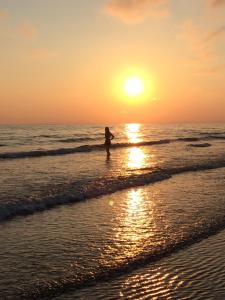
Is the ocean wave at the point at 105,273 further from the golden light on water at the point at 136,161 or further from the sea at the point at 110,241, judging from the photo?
the golden light on water at the point at 136,161

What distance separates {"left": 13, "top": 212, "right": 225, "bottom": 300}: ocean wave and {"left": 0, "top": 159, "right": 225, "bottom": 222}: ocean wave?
497 centimetres

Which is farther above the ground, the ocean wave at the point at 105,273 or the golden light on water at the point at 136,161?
the golden light on water at the point at 136,161

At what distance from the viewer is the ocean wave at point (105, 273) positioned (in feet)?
21.6

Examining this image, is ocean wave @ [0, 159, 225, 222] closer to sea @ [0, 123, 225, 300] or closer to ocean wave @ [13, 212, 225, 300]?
sea @ [0, 123, 225, 300]

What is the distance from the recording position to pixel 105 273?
7.40 metres

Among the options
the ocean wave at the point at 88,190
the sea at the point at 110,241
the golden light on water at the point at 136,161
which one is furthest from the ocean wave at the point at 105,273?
the golden light on water at the point at 136,161

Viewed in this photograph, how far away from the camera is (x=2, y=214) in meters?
11.8

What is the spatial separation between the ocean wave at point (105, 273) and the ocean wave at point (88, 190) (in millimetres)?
4968

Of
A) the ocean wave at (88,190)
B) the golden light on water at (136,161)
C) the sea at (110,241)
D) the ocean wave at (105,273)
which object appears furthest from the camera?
the golden light on water at (136,161)

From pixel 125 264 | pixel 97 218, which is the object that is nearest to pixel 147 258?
pixel 125 264

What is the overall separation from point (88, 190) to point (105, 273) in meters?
8.78

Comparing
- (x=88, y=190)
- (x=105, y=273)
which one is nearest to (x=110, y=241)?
(x=105, y=273)

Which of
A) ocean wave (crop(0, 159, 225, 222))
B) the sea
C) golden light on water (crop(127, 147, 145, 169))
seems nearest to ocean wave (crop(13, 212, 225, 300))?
the sea

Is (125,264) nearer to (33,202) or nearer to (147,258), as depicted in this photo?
(147,258)
